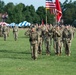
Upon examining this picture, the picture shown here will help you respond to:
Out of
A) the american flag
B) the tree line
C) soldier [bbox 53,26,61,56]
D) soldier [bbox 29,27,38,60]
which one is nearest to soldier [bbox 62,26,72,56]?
soldier [bbox 53,26,61,56]

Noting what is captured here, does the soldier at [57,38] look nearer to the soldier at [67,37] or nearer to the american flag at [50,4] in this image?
the soldier at [67,37]

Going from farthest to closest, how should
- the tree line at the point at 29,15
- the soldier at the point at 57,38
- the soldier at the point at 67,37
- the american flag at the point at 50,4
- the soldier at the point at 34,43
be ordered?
1. the tree line at the point at 29,15
2. the american flag at the point at 50,4
3. the soldier at the point at 57,38
4. the soldier at the point at 67,37
5. the soldier at the point at 34,43

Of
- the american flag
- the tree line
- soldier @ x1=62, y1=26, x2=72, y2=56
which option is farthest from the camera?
the tree line

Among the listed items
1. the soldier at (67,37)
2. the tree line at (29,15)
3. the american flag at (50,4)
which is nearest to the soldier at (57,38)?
the soldier at (67,37)

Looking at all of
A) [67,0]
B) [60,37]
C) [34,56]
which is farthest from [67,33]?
[67,0]

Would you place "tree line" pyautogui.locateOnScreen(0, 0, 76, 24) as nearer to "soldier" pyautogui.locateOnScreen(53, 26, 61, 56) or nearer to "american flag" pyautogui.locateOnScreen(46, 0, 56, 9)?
"american flag" pyautogui.locateOnScreen(46, 0, 56, 9)

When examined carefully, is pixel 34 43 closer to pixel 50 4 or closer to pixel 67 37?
pixel 67 37

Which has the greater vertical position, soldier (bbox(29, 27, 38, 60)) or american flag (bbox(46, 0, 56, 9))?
american flag (bbox(46, 0, 56, 9))

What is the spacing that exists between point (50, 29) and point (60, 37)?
4.00ft

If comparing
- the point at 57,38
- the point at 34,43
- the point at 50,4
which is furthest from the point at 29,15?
the point at 34,43

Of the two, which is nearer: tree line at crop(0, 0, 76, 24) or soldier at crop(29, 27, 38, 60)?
soldier at crop(29, 27, 38, 60)

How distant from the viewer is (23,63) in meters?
19.8

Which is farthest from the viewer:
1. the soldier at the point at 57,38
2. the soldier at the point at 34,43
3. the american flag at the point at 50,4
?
the american flag at the point at 50,4

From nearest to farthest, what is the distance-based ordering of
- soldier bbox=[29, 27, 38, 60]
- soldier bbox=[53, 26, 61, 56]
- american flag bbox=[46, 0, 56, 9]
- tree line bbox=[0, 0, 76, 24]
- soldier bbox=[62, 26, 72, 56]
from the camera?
soldier bbox=[29, 27, 38, 60]
soldier bbox=[62, 26, 72, 56]
soldier bbox=[53, 26, 61, 56]
american flag bbox=[46, 0, 56, 9]
tree line bbox=[0, 0, 76, 24]
